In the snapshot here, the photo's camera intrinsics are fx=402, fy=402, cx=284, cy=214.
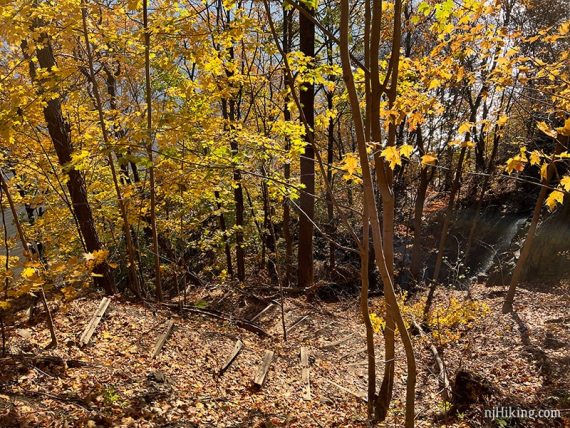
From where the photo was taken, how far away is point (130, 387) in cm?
453

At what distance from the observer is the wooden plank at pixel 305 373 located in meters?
5.92

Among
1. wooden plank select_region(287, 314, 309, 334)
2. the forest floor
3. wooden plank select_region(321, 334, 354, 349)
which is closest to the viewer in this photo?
the forest floor

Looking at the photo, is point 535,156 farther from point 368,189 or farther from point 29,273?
point 29,273

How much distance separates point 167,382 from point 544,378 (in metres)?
6.28

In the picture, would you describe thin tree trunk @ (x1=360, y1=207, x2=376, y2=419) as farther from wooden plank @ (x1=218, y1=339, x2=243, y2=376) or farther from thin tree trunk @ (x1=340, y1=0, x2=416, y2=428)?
wooden plank @ (x1=218, y1=339, x2=243, y2=376)

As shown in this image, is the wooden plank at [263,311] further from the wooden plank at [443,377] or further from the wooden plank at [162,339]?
the wooden plank at [443,377]

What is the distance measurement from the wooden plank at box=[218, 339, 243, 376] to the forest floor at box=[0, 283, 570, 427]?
3.0 inches

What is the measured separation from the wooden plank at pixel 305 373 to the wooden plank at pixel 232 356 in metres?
1.11

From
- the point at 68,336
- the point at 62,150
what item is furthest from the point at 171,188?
the point at 68,336

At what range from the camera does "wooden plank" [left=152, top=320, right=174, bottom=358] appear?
5709 mm

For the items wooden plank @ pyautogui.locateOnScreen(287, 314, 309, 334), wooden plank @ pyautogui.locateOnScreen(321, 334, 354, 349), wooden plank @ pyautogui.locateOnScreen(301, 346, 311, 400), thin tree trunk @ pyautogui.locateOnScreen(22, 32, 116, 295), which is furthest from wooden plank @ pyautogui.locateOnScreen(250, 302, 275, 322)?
thin tree trunk @ pyautogui.locateOnScreen(22, 32, 116, 295)

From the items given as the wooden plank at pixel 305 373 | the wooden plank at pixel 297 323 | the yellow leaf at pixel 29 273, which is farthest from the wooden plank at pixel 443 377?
the yellow leaf at pixel 29 273

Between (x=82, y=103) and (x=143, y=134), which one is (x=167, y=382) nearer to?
(x=143, y=134)

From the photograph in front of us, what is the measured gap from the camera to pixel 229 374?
5.79 metres
